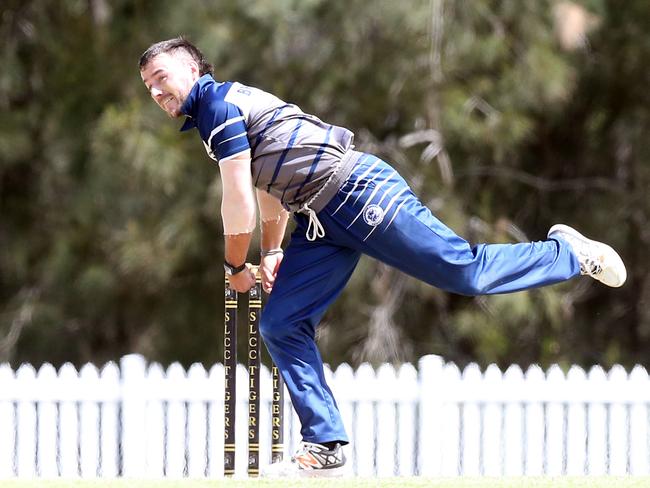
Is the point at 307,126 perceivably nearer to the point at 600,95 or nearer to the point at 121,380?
the point at 121,380

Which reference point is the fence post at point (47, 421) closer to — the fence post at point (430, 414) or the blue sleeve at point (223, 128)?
the fence post at point (430, 414)

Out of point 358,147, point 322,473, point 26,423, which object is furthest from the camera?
point 358,147

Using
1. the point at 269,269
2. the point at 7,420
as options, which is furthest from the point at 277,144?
the point at 7,420

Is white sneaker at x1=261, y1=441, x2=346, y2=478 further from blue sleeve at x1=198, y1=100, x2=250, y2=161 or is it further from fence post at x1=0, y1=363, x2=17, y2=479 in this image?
fence post at x1=0, y1=363, x2=17, y2=479

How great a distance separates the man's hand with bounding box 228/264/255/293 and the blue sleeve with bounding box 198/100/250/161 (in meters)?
0.45

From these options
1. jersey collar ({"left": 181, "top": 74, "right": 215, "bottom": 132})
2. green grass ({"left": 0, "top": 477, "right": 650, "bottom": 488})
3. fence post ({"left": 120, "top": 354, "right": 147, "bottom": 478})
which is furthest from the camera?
fence post ({"left": 120, "top": 354, "right": 147, "bottom": 478})

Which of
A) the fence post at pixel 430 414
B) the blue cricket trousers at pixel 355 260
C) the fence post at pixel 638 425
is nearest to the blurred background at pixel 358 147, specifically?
the fence post at pixel 430 414

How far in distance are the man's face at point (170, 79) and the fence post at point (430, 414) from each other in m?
2.96

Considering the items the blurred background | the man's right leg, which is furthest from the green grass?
the blurred background

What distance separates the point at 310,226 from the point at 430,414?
9.39ft

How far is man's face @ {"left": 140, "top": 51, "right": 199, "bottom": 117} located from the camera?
4473mm

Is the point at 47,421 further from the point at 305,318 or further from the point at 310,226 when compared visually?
the point at 310,226

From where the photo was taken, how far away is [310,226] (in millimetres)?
4520

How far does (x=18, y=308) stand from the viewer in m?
11.4
